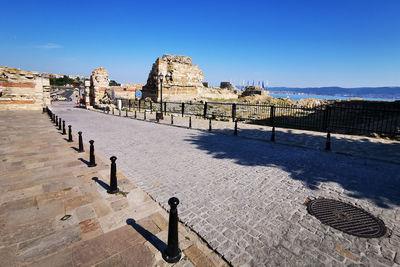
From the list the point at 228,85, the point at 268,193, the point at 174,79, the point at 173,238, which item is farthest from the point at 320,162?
the point at 228,85

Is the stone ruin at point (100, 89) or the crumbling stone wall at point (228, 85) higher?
the crumbling stone wall at point (228, 85)

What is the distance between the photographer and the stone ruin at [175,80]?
3191 cm

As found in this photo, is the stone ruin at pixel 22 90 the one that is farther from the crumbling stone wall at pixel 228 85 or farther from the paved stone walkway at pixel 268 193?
the crumbling stone wall at pixel 228 85

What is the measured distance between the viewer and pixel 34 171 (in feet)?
18.2

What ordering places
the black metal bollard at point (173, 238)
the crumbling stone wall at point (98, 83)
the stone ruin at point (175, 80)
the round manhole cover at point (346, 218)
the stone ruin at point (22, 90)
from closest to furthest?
the black metal bollard at point (173, 238) < the round manhole cover at point (346, 218) < the stone ruin at point (22, 90) < the crumbling stone wall at point (98, 83) < the stone ruin at point (175, 80)

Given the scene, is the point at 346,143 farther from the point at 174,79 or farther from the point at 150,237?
the point at 174,79

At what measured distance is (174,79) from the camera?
3384 cm

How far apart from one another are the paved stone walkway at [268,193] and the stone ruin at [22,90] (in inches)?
848

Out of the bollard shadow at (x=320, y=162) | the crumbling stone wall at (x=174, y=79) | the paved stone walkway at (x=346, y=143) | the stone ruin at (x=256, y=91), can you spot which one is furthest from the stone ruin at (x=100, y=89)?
the stone ruin at (x=256, y=91)

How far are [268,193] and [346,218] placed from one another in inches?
55.6

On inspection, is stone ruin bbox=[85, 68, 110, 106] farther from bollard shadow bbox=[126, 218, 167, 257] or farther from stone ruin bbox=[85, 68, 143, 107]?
bollard shadow bbox=[126, 218, 167, 257]

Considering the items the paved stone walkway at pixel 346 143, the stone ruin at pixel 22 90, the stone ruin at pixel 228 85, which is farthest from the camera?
the stone ruin at pixel 228 85

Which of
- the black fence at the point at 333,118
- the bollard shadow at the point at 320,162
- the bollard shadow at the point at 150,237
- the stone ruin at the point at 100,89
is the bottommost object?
the bollard shadow at the point at 150,237

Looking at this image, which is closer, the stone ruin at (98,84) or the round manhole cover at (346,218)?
the round manhole cover at (346,218)
